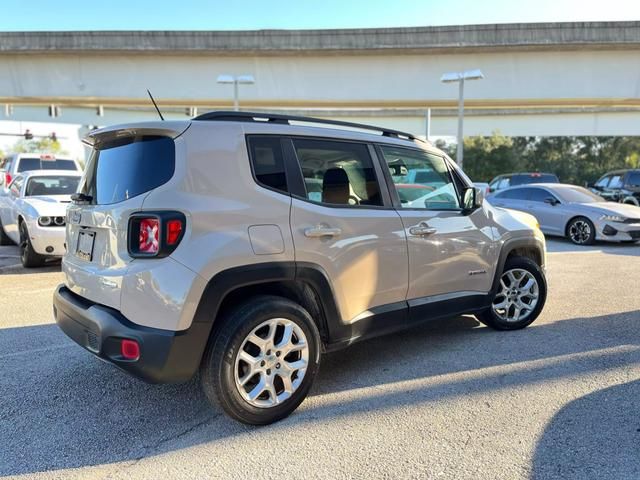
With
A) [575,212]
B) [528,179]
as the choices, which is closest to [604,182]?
[528,179]

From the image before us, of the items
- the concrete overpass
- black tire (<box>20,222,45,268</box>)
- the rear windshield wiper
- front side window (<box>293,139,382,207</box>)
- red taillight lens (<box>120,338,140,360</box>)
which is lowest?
black tire (<box>20,222,45,268</box>)

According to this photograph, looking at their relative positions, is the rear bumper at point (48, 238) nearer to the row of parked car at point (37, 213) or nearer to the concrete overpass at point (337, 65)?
the row of parked car at point (37, 213)

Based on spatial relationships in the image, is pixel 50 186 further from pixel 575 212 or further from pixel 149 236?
pixel 575 212

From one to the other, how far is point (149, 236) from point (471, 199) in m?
2.81

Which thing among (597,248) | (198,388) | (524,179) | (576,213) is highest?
(524,179)

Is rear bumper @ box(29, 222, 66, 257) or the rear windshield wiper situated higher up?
the rear windshield wiper

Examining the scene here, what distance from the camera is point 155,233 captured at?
2.73 m

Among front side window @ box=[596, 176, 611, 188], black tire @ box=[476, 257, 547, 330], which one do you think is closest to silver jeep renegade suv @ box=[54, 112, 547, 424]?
black tire @ box=[476, 257, 547, 330]

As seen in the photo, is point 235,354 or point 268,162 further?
point 268,162

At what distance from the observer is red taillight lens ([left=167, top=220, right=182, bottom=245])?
2.73 meters

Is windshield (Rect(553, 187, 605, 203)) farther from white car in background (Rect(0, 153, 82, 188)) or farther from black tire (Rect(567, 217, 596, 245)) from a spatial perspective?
white car in background (Rect(0, 153, 82, 188))

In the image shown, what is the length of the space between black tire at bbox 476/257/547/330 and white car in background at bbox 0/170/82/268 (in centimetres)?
584

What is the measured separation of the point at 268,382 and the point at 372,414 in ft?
2.39

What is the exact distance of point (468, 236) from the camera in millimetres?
4258
